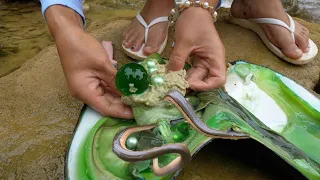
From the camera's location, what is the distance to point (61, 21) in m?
1.42

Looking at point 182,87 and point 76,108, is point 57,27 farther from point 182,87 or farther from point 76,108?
point 182,87

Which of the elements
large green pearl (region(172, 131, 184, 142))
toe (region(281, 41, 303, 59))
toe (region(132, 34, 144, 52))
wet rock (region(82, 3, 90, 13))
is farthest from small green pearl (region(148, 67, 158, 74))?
wet rock (region(82, 3, 90, 13))

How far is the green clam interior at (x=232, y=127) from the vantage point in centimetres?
100

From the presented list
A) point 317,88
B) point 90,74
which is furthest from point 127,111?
point 317,88

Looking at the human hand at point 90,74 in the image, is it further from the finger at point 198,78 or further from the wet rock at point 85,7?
the wet rock at point 85,7

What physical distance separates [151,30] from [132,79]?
882mm

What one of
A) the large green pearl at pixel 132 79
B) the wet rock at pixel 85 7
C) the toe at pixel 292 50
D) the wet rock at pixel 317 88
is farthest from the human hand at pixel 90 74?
the wet rock at pixel 85 7

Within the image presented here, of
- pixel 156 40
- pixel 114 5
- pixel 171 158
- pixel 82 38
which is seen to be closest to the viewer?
pixel 171 158

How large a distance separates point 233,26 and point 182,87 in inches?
51.9

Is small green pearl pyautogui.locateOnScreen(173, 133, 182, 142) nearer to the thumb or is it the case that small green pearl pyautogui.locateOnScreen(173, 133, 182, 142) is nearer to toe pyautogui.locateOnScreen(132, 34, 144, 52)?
the thumb

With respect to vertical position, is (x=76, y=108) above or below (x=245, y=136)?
below

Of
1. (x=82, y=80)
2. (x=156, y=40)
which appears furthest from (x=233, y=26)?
(x=82, y=80)

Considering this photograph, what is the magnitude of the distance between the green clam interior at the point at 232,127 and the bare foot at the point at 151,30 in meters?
0.51

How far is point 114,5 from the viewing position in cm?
363
